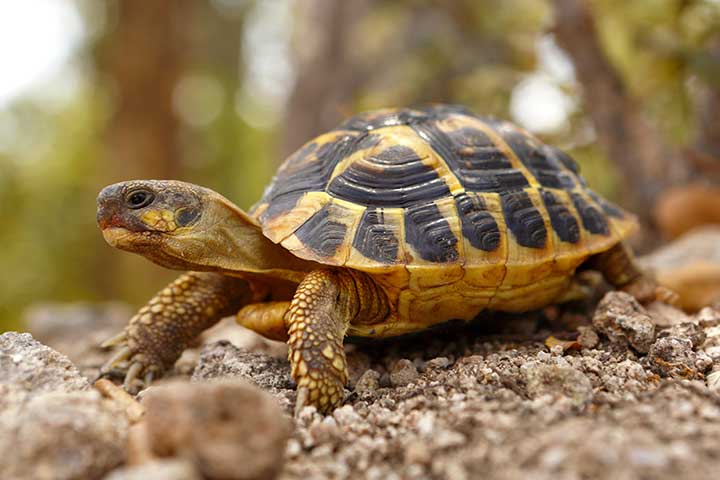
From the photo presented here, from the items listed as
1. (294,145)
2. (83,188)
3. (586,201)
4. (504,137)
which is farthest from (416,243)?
(83,188)

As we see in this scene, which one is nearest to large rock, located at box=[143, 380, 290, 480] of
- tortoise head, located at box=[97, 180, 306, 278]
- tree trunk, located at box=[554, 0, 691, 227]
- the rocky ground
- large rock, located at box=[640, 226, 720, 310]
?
the rocky ground

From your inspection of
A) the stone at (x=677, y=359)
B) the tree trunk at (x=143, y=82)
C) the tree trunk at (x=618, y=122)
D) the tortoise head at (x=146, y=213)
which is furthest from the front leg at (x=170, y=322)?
the tree trunk at (x=143, y=82)

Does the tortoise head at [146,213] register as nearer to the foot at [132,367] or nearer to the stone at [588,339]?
the foot at [132,367]

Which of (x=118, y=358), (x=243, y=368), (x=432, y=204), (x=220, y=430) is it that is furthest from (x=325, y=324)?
(x=118, y=358)

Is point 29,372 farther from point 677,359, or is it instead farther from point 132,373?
point 677,359

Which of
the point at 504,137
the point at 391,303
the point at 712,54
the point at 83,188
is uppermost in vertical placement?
the point at 712,54

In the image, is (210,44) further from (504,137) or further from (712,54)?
(504,137)

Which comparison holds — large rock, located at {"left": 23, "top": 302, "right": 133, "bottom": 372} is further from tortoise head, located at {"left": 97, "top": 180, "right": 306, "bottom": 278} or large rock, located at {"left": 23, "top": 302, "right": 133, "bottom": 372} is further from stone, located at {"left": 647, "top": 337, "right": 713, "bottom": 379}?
stone, located at {"left": 647, "top": 337, "right": 713, "bottom": 379}
